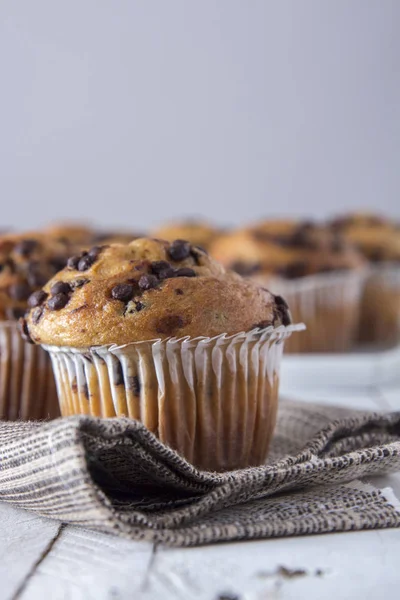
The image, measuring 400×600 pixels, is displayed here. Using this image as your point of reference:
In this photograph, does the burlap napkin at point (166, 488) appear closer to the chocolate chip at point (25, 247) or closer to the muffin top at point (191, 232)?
the chocolate chip at point (25, 247)

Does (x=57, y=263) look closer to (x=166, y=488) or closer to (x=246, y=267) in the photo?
(x=166, y=488)

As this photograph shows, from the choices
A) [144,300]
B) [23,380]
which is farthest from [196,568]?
[23,380]

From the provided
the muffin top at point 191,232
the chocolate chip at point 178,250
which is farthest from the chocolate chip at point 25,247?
the muffin top at point 191,232

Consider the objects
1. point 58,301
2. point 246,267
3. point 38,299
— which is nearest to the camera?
point 58,301

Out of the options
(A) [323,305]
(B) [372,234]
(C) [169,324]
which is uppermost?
(C) [169,324]

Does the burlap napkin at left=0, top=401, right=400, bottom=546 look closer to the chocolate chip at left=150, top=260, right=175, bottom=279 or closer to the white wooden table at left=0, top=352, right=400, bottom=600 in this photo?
the white wooden table at left=0, top=352, right=400, bottom=600

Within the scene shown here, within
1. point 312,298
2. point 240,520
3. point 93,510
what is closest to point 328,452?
point 240,520

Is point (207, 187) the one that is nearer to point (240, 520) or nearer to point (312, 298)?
point (312, 298)
